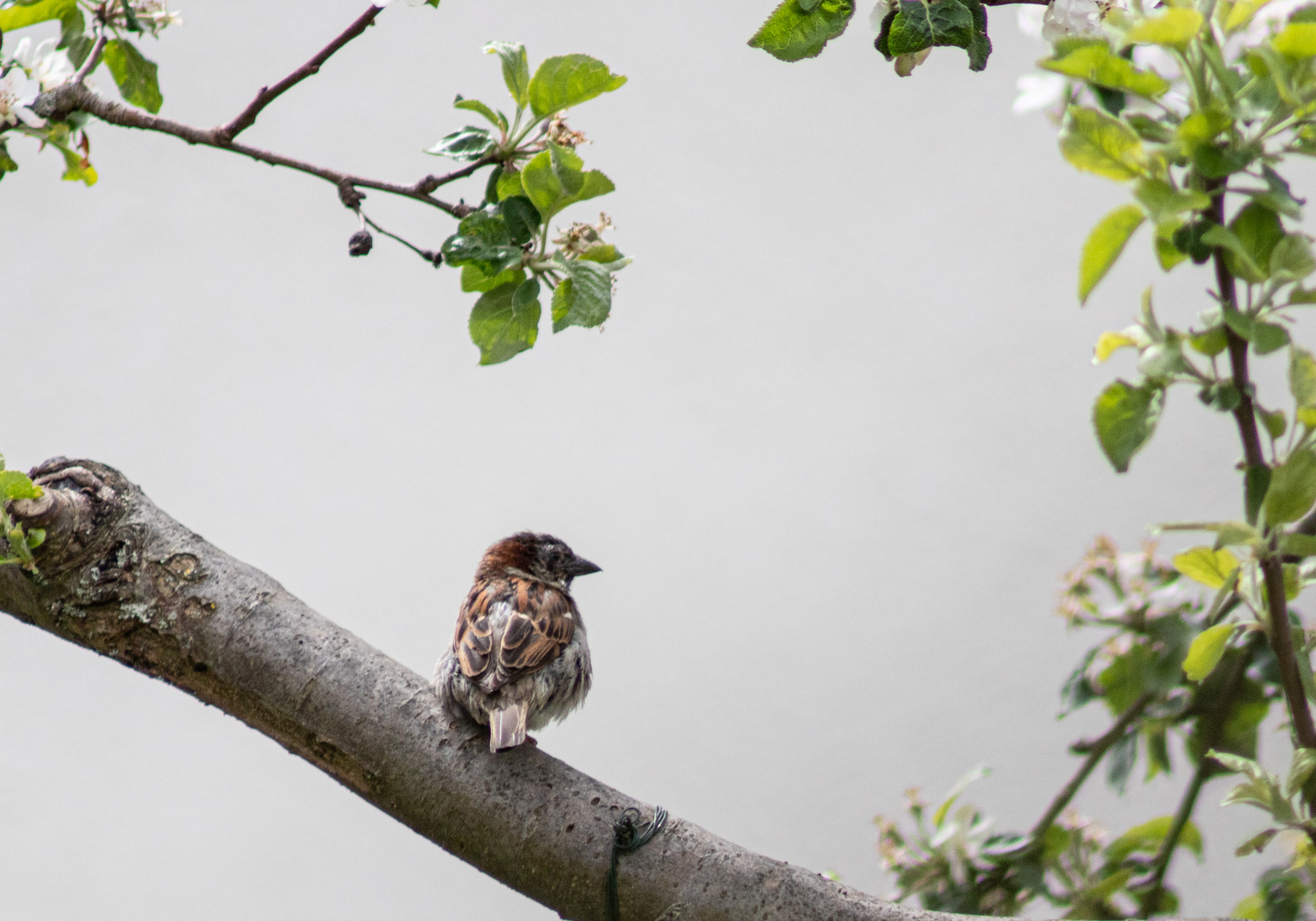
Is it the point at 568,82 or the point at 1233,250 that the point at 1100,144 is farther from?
the point at 568,82

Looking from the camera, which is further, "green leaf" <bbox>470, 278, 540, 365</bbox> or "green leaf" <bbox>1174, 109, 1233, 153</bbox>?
"green leaf" <bbox>470, 278, 540, 365</bbox>

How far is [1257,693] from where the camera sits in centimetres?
134

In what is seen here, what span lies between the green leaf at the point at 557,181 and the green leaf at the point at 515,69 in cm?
6

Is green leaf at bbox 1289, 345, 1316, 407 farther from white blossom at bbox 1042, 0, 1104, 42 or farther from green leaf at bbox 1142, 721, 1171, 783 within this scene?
green leaf at bbox 1142, 721, 1171, 783

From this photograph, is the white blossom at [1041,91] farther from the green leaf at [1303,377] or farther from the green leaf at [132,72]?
the green leaf at [132,72]

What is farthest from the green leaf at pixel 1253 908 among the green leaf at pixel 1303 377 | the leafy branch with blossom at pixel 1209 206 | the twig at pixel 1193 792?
the green leaf at pixel 1303 377

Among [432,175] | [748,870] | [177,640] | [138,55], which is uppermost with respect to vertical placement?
[138,55]

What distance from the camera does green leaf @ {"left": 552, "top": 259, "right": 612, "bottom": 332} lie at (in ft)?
2.76

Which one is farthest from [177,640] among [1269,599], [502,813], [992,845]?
[992,845]

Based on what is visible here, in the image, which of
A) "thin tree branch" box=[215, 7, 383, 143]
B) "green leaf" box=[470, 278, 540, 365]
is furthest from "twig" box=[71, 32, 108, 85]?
"green leaf" box=[470, 278, 540, 365]

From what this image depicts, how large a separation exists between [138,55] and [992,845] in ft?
4.38

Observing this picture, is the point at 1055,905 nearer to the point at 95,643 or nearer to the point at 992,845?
the point at 992,845

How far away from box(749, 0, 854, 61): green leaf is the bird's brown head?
923 millimetres

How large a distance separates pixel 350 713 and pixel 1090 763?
930mm
